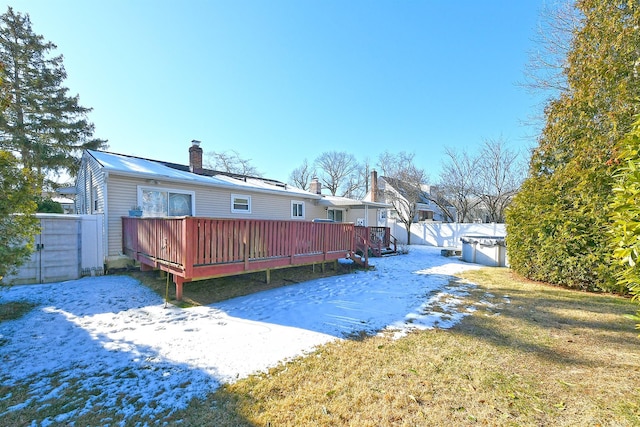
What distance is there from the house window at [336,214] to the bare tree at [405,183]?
4999mm

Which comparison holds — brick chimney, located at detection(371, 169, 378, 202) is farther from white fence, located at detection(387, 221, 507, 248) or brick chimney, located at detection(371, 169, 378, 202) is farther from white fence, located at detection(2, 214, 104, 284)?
white fence, located at detection(2, 214, 104, 284)

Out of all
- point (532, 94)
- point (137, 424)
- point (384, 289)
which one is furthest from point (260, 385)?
point (532, 94)

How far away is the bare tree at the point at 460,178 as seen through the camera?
2098 centimetres

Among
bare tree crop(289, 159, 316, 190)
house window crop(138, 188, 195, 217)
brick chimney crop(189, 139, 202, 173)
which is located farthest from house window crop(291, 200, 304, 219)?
bare tree crop(289, 159, 316, 190)

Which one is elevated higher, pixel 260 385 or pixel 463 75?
pixel 463 75

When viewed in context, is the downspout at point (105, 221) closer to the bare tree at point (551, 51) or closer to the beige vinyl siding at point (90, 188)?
the beige vinyl siding at point (90, 188)

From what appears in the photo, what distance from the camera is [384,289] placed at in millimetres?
6859

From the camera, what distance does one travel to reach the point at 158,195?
29.9 ft

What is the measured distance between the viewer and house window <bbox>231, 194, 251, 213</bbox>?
11.1 meters

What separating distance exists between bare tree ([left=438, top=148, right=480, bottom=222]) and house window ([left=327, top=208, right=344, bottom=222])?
1022 cm

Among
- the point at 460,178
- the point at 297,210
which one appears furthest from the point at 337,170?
the point at 297,210

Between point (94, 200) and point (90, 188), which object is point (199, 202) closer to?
point (94, 200)

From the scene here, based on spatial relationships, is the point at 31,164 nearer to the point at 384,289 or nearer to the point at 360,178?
the point at 384,289

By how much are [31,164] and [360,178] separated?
1264 inches
